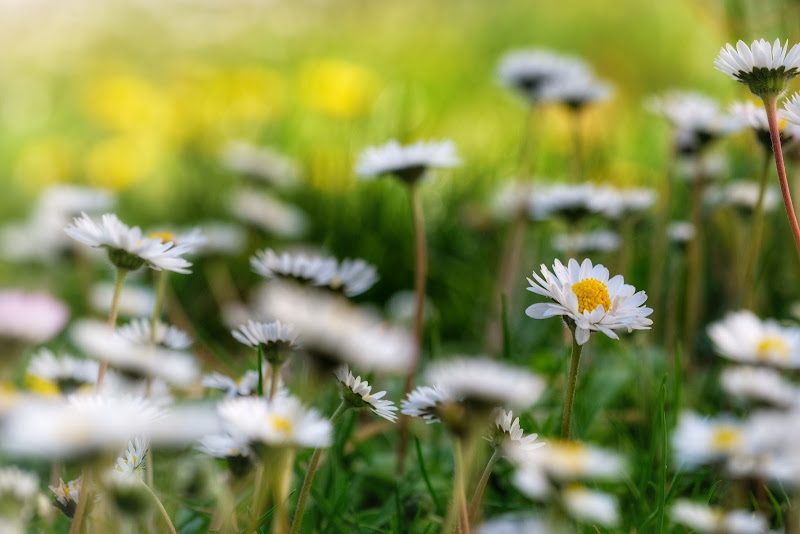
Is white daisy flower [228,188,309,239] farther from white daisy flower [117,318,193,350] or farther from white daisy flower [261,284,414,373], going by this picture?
white daisy flower [261,284,414,373]

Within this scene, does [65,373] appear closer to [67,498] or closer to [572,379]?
[67,498]

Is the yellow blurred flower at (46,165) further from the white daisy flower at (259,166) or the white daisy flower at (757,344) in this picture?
the white daisy flower at (757,344)

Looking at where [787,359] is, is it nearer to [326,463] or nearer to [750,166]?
[326,463]

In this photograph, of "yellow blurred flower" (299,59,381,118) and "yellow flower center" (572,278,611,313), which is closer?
"yellow flower center" (572,278,611,313)

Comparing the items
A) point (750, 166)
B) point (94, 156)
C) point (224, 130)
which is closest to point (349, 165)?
point (224, 130)

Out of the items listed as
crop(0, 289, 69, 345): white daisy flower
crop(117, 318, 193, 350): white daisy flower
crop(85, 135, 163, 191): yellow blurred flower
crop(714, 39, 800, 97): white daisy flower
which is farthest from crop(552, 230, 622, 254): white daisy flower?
crop(85, 135, 163, 191): yellow blurred flower

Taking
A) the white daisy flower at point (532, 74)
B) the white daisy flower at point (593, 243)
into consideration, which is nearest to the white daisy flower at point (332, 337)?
the white daisy flower at point (593, 243)
